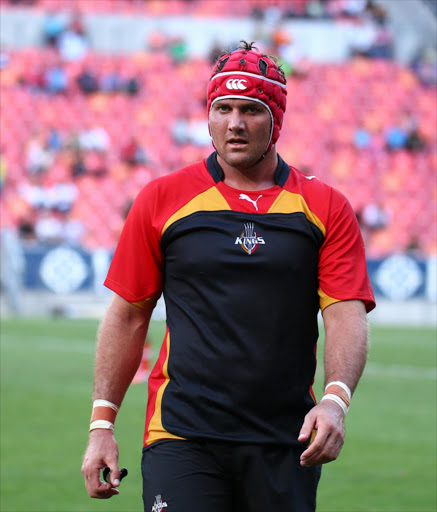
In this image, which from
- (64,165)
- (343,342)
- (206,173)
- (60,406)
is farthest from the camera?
(64,165)

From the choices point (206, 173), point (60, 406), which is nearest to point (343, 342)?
point (206, 173)

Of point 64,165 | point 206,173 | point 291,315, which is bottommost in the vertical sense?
point 291,315

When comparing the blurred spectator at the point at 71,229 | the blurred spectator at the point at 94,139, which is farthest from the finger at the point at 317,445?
the blurred spectator at the point at 94,139

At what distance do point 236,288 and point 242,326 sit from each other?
0.40 feet

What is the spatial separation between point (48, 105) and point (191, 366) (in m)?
26.6

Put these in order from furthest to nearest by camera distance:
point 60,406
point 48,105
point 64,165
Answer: point 48,105 < point 64,165 < point 60,406

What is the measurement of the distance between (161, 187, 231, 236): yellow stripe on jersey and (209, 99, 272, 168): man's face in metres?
0.12

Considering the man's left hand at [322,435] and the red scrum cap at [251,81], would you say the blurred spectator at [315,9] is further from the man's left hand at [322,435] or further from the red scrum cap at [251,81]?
the man's left hand at [322,435]

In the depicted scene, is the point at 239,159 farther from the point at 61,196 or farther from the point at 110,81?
the point at 110,81

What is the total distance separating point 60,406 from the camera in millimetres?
11297

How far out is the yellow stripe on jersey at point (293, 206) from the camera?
3525mm

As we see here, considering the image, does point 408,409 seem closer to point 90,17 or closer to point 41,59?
point 41,59

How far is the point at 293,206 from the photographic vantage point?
11.6 ft

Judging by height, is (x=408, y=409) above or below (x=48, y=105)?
below
